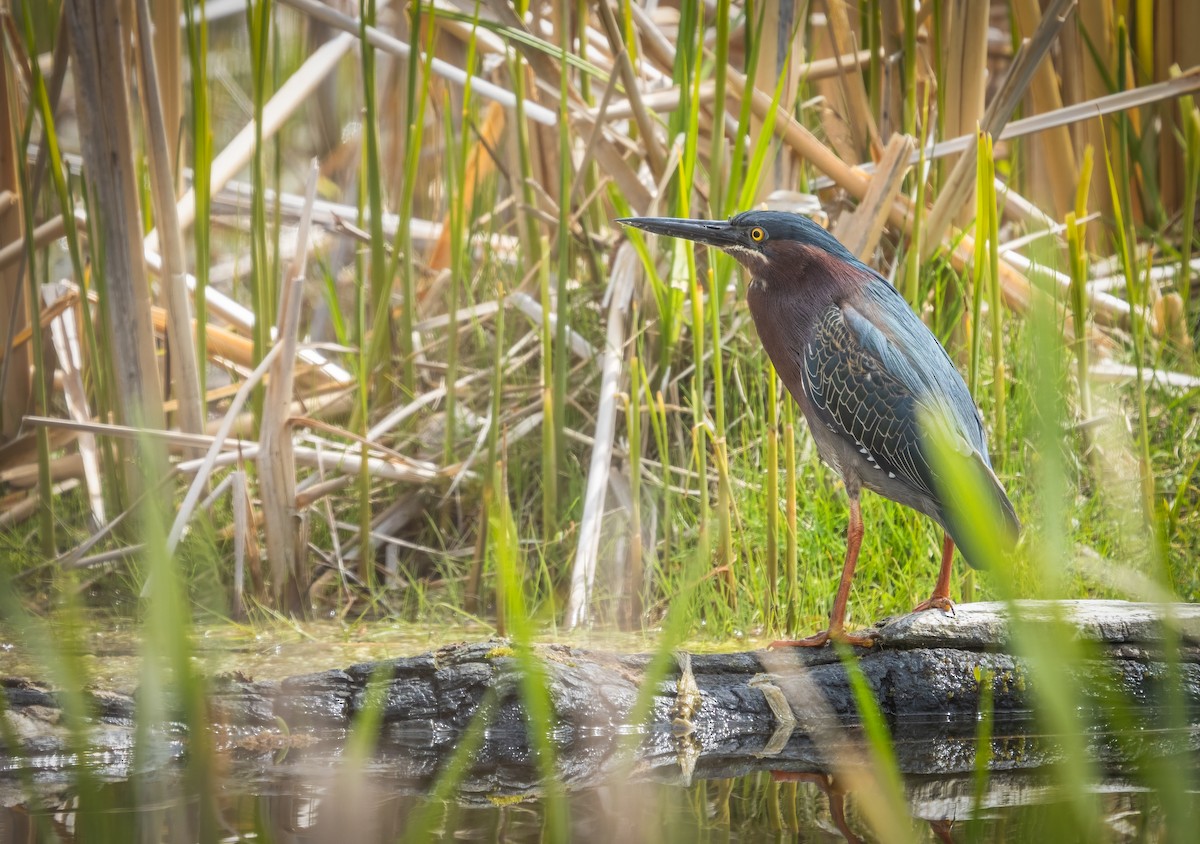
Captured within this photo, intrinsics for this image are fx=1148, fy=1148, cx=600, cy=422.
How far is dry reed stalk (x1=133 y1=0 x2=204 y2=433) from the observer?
3.13 meters

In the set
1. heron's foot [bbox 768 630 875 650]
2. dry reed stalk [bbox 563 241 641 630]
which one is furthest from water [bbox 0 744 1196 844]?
dry reed stalk [bbox 563 241 641 630]

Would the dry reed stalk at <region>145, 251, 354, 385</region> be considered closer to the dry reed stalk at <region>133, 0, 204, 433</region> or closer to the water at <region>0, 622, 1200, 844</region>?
the dry reed stalk at <region>133, 0, 204, 433</region>

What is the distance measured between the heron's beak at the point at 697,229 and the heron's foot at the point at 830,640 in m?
1.07

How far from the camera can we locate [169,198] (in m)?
3.24

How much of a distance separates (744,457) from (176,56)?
2.15 m

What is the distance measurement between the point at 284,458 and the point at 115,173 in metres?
0.92

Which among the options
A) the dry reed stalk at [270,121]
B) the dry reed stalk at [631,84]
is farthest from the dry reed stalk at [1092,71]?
the dry reed stalk at [270,121]

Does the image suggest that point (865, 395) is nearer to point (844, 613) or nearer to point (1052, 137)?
point (844, 613)

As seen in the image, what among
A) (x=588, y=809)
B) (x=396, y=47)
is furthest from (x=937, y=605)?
(x=396, y=47)

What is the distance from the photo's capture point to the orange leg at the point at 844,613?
104 inches

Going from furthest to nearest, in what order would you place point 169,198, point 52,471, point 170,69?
point 52,471
point 170,69
point 169,198

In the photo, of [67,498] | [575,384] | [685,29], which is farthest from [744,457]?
[67,498]

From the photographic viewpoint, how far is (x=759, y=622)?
3301mm

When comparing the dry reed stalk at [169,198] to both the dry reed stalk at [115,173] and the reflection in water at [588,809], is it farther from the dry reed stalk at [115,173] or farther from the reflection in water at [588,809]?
the reflection in water at [588,809]
